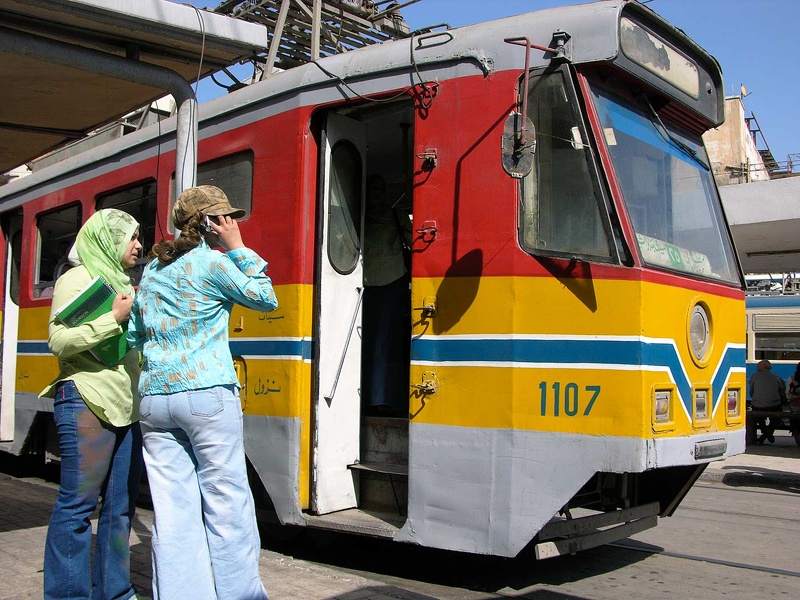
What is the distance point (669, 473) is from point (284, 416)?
2629 millimetres

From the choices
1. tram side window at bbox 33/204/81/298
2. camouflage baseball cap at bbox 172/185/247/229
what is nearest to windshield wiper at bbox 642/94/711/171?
camouflage baseball cap at bbox 172/185/247/229

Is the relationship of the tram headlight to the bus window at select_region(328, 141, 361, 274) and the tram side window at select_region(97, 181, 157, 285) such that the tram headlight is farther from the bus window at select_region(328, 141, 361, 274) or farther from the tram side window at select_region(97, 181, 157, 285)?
the tram side window at select_region(97, 181, 157, 285)

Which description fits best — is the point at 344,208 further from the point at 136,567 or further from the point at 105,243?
the point at 136,567

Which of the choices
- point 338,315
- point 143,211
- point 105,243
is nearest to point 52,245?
point 143,211

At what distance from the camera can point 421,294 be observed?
5113 mm

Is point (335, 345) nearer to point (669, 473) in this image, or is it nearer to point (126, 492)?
point (126, 492)

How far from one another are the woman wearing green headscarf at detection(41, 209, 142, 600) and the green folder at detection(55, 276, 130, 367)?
33 mm

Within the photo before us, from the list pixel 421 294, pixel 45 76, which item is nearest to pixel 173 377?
pixel 421 294

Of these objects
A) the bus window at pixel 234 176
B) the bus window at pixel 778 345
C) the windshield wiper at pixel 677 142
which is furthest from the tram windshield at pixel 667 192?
the bus window at pixel 778 345

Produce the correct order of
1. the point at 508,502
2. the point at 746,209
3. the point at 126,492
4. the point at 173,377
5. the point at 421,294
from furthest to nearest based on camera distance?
the point at 746,209, the point at 421,294, the point at 508,502, the point at 126,492, the point at 173,377

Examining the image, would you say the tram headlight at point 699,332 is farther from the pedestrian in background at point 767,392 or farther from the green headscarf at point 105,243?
the pedestrian in background at point 767,392

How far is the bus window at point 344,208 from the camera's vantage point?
5789 millimetres

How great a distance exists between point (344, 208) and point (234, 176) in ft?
3.22

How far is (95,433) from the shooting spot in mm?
3998
